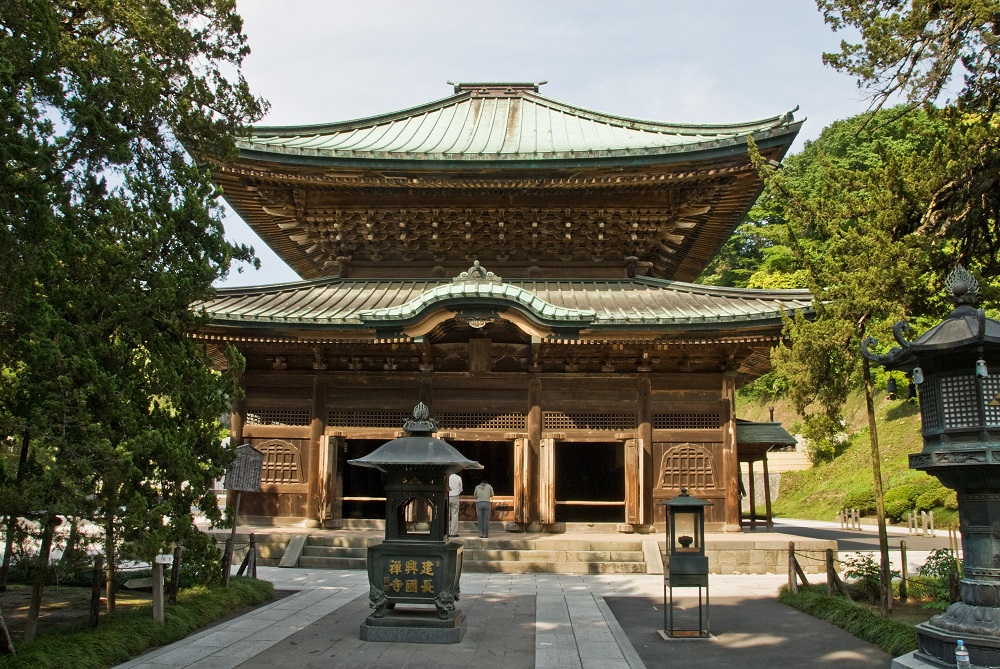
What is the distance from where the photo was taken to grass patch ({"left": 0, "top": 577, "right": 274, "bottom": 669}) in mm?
7025

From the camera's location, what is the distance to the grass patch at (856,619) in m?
8.36

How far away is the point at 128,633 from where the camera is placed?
820cm

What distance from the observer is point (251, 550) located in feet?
40.8

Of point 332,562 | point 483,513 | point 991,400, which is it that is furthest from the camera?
point 483,513

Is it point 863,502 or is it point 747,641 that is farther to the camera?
point 863,502

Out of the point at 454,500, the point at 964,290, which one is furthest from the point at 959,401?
the point at 454,500

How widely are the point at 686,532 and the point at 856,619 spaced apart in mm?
2384

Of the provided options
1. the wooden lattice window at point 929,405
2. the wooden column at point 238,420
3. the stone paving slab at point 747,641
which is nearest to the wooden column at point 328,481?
the wooden column at point 238,420

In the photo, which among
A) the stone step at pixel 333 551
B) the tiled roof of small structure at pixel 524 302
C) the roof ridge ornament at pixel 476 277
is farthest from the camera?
the stone step at pixel 333 551

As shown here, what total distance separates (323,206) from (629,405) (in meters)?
8.43

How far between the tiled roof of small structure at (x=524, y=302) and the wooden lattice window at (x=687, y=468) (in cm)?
305

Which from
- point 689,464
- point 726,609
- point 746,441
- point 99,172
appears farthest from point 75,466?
point 746,441

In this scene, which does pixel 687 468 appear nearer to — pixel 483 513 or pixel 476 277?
pixel 483 513

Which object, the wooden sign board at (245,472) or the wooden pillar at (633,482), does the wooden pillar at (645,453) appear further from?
the wooden sign board at (245,472)
